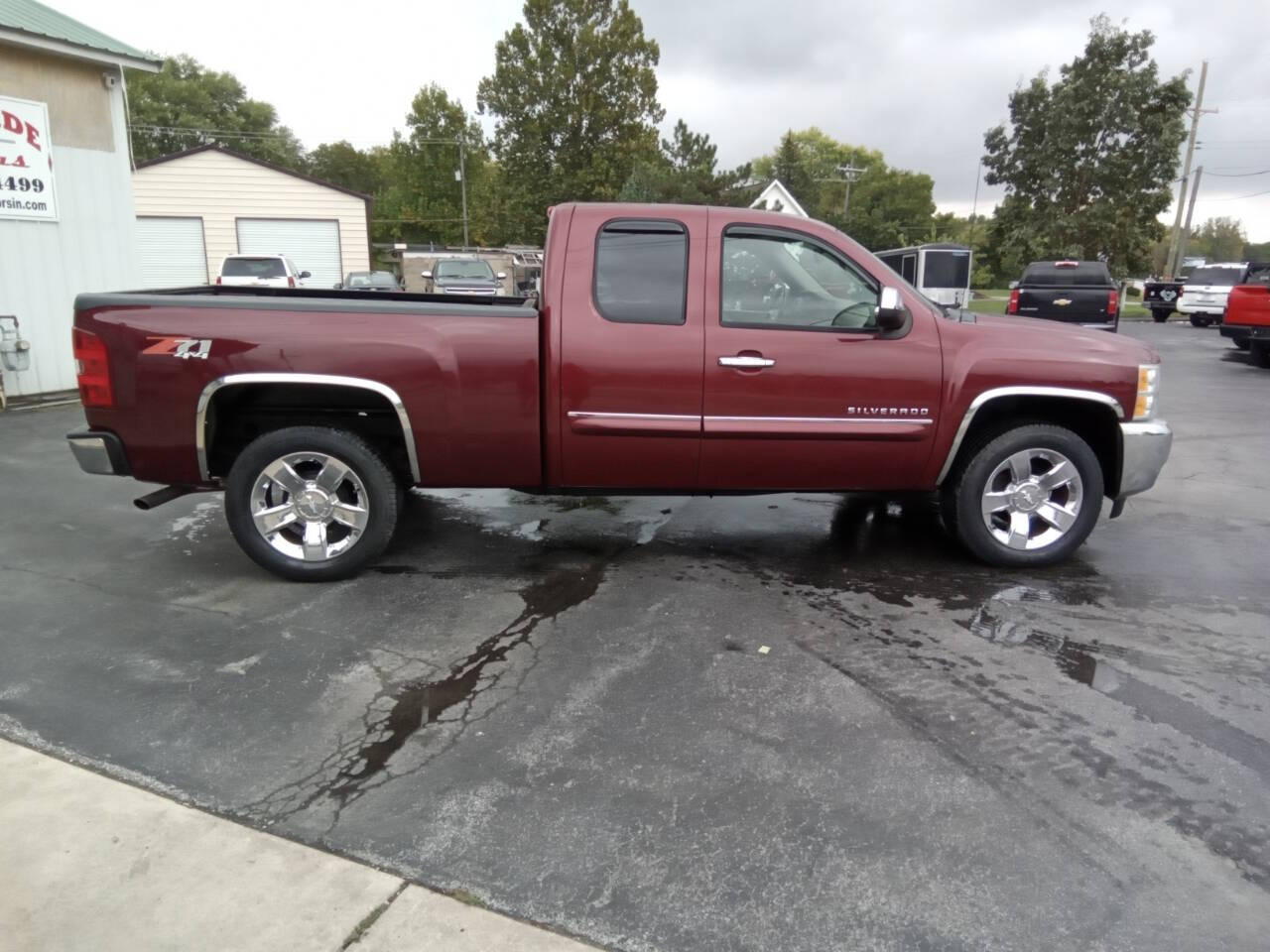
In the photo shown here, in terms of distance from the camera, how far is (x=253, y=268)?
64.2 feet

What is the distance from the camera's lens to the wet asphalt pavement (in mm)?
2498

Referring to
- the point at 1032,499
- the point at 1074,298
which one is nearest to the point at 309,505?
the point at 1032,499

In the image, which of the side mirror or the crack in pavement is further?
the side mirror

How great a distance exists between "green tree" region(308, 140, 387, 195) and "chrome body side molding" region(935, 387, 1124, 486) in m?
81.3

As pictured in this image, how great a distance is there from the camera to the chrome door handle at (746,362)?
4.54m

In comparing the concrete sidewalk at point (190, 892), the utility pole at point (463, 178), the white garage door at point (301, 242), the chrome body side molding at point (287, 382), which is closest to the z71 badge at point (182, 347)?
the chrome body side molding at point (287, 382)

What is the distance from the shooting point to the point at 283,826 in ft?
8.97

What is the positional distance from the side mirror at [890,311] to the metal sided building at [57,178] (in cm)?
984

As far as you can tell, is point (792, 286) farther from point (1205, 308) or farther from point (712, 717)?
point (1205, 308)

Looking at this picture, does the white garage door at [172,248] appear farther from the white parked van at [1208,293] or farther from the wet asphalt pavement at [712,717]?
the white parked van at [1208,293]

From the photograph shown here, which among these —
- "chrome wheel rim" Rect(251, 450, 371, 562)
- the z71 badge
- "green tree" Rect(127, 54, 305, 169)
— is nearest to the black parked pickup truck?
"chrome wheel rim" Rect(251, 450, 371, 562)

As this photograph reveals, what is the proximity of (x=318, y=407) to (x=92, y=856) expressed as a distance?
Answer: 103 inches

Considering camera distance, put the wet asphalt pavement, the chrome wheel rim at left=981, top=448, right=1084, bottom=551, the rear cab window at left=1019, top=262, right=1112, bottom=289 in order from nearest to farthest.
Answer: the wet asphalt pavement, the chrome wheel rim at left=981, top=448, right=1084, bottom=551, the rear cab window at left=1019, top=262, right=1112, bottom=289

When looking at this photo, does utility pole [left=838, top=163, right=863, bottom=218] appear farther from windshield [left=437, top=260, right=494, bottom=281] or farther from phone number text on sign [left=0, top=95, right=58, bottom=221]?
phone number text on sign [left=0, top=95, right=58, bottom=221]
